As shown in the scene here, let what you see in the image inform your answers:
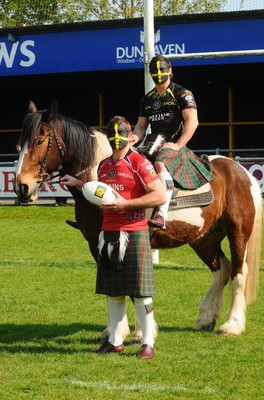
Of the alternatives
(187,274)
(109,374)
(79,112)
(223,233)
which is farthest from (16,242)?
(79,112)

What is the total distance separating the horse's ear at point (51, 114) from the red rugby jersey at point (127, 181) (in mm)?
919

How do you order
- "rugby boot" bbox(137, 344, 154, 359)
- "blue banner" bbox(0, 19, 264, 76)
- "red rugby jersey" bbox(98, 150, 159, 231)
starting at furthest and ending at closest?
"blue banner" bbox(0, 19, 264, 76) < "rugby boot" bbox(137, 344, 154, 359) < "red rugby jersey" bbox(98, 150, 159, 231)

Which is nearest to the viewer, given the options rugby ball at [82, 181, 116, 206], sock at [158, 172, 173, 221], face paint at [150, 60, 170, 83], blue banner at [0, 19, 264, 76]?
rugby ball at [82, 181, 116, 206]

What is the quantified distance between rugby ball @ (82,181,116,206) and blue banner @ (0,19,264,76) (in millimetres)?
18649

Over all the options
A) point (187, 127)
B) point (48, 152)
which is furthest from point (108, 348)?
point (187, 127)

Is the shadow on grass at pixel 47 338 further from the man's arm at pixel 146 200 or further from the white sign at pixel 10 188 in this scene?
the white sign at pixel 10 188

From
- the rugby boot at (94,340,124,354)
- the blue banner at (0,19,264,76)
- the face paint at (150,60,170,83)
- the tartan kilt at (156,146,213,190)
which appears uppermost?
the blue banner at (0,19,264,76)

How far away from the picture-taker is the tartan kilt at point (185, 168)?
7.58 meters

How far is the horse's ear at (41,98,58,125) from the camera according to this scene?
743 centimetres

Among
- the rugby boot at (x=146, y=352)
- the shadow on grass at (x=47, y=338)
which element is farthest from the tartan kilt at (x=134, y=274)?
the shadow on grass at (x=47, y=338)

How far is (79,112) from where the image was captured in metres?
31.3

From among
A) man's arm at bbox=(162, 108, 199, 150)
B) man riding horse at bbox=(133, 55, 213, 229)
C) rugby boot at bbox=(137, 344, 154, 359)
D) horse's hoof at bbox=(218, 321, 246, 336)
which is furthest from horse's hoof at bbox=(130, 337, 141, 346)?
man's arm at bbox=(162, 108, 199, 150)

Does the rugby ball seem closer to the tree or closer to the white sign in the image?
the white sign

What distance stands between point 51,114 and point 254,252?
2.68 metres
